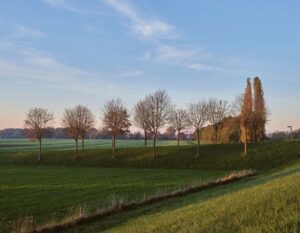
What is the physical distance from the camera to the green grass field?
1164 centimetres

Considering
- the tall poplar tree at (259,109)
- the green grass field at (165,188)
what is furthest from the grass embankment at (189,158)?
the tall poplar tree at (259,109)

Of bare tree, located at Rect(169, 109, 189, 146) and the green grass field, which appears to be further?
bare tree, located at Rect(169, 109, 189, 146)

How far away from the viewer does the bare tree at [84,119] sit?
3726 inches

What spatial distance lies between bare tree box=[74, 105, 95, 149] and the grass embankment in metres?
4.89

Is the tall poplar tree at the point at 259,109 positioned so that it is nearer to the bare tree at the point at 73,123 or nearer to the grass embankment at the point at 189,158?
the grass embankment at the point at 189,158

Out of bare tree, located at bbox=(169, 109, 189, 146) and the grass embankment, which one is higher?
bare tree, located at bbox=(169, 109, 189, 146)

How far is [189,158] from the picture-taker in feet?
243

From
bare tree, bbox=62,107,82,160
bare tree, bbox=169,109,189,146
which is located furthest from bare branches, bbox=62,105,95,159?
bare tree, bbox=169,109,189,146

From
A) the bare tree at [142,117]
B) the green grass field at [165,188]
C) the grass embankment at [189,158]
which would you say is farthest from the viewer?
the bare tree at [142,117]

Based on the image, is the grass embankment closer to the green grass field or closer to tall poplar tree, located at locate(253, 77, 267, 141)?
the green grass field

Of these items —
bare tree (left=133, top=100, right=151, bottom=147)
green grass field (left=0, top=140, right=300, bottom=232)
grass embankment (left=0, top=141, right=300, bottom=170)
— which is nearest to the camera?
green grass field (left=0, top=140, right=300, bottom=232)

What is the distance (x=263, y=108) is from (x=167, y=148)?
2278 centimetres

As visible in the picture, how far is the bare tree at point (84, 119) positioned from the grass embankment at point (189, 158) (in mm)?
4885

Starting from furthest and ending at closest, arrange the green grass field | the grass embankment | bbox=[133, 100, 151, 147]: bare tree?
bbox=[133, 100, 151, 147]: bare tree < the grass embankment < the green grass field
